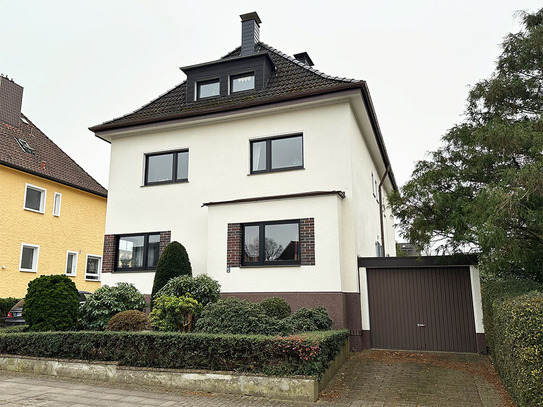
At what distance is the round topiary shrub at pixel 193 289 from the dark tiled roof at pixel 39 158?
39.4 feet

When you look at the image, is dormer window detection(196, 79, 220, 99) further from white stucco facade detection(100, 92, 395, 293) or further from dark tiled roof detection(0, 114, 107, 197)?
dark tiled roof detection(0, 114, 107, 197)

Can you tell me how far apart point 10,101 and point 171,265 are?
14982 millimetres

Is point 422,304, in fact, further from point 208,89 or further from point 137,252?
point 208,89

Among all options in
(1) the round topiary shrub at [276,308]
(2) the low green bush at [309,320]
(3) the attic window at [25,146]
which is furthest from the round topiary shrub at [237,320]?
(3) the attic window at [25,146]

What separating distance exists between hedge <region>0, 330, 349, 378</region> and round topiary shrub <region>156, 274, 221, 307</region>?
2127mm

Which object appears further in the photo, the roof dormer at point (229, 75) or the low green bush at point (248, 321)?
the roof dormer at point (229, 75)

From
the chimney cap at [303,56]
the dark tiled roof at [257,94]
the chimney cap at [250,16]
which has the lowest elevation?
the dark tiled roof at [257,94]

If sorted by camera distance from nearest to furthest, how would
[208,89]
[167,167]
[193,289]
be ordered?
[193,289] → [167,167] → [208,89]

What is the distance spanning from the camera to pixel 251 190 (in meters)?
12.2

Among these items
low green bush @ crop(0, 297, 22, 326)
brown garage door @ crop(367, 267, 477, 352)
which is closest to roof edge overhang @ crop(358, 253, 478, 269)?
brown garage door @ crop(367, 267, 477, 352)

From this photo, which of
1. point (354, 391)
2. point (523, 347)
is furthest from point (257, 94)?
point (523, 347)

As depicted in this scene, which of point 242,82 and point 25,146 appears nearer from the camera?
point 242,82

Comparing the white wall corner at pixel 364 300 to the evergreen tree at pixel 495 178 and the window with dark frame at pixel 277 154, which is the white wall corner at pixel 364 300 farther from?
the window with dark frame at pixel 277 154

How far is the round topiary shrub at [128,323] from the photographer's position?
29.0 feet
